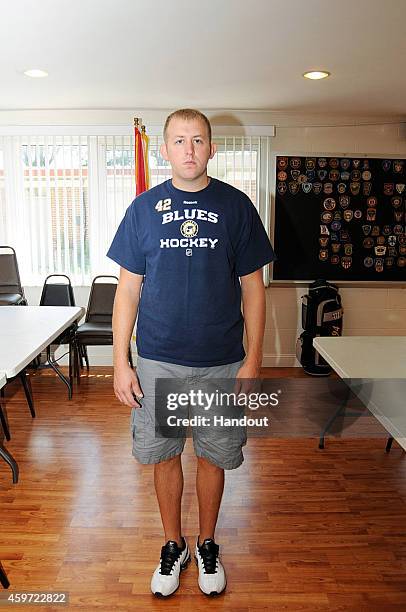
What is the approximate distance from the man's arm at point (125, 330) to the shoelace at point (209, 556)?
2.01 feet

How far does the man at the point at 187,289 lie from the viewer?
178 centimetres

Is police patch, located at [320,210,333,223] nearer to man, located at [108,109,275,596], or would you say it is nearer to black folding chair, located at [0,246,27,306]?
black folding chair, located at [0,246,27,306]

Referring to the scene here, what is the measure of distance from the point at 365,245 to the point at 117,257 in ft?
11.8

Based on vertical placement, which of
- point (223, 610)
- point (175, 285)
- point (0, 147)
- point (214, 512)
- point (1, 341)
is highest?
point (0, 147)

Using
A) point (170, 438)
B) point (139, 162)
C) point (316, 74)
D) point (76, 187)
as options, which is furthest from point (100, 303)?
point (170, 438)

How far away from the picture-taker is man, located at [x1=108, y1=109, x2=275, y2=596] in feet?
5.84

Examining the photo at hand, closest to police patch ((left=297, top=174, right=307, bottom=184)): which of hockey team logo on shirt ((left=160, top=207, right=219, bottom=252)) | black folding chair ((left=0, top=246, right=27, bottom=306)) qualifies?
black folding chair ((left=0, top=246, right=27, bottom=306))

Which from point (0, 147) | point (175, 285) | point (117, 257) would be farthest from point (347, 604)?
point (0, 147)

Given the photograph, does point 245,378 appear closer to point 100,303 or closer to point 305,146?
point 100,303

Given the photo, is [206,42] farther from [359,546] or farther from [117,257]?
[359,546]

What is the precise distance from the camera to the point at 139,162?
4.30m

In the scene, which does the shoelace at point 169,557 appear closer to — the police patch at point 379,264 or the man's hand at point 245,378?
the man's hand at point 245,378

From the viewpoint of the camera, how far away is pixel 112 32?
2.66 m

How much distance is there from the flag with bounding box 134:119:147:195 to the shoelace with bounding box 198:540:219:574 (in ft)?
9.58
